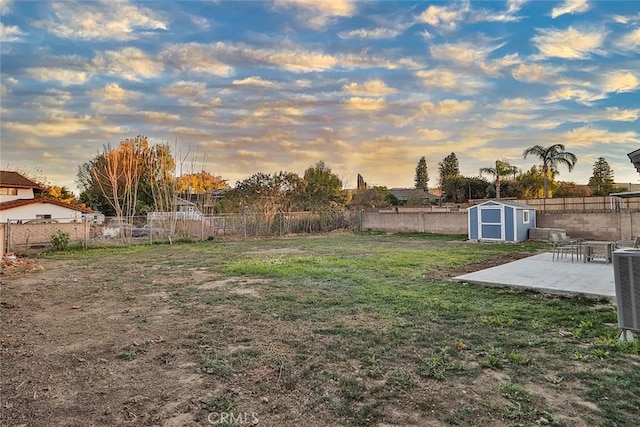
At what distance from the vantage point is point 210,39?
10805 millimetres

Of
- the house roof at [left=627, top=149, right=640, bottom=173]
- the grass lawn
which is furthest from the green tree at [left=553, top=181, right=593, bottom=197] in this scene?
the house roof at [left=627, top=149, right=640, bottom=173]

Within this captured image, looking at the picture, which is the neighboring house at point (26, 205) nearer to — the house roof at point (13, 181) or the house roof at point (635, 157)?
the house roof at point (13, 181)

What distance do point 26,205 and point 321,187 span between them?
19.2 metres

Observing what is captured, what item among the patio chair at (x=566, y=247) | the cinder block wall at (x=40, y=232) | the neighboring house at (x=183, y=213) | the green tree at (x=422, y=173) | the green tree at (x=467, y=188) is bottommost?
the patio chair at (x=566, y=247)

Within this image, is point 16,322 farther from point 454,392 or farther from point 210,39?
point 210,39

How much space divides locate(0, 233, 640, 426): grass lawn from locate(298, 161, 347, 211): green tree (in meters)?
19.9

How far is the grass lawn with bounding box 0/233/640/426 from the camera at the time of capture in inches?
93.4

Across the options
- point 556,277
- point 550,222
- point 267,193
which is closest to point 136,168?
point 267,193

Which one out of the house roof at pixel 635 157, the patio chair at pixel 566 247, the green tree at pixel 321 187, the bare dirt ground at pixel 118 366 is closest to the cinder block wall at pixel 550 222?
the green tree at pixel 321 187

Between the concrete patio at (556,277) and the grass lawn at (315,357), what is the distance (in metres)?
0.36

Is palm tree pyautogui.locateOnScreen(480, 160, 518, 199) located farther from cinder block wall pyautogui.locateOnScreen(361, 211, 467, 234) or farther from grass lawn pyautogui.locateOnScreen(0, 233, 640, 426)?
grass lawn pyautogui.locateOnScreen(0, 233, 640, 426)

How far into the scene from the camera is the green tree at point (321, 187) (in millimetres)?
26422

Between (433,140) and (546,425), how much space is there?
18097 millimetres

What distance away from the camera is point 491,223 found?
16094 mm
